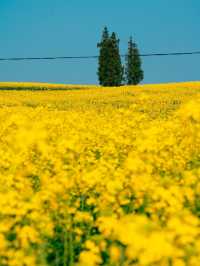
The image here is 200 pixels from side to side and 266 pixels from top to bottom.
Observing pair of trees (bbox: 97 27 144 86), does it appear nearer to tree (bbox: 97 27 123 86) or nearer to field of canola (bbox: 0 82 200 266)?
tree (bbox: 97 27 123 86)

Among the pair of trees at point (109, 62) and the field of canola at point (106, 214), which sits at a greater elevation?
the pair of trees at point (109, 62)

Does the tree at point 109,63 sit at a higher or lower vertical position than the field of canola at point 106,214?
higher

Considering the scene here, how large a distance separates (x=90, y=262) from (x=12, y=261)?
0.58 metres

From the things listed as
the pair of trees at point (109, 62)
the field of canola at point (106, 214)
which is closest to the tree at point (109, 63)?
the pair of trees at point (109, 62)

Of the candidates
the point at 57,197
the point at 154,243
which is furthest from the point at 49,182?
the point at 154,243

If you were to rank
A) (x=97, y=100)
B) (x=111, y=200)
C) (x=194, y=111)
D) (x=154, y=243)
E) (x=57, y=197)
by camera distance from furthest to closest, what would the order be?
(x=97, y=100) < (x=194, y=111) < (x=57, y=197) < (x=111, y=200) < (x=154, y=243)

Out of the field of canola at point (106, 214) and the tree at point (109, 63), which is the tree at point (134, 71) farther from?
the field of canola at point (106, 214)

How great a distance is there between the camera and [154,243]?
278 cm

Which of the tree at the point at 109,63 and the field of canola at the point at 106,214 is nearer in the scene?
the field of canola at the point at 106,214

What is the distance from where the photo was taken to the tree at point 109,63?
6869cm

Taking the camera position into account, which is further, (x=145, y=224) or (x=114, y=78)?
(x=114, y=78)

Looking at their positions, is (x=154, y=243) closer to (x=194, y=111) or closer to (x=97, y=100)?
(x=194, y=111)

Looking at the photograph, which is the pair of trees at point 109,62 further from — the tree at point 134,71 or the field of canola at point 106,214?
the field of canola at point 106,214

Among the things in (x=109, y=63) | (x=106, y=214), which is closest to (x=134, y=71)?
(x=109, y=63)
